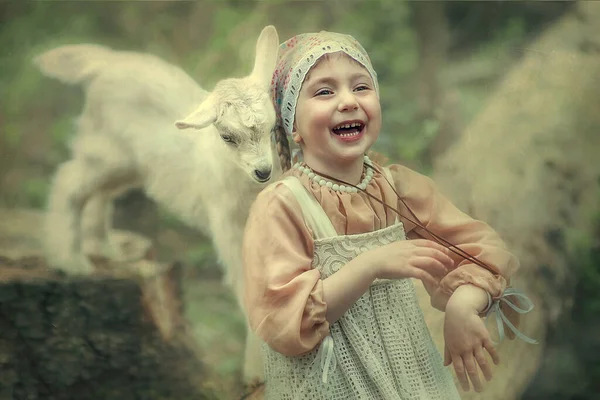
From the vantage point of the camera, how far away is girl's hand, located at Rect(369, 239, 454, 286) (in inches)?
50.1

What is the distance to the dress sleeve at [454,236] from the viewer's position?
1.39 meters

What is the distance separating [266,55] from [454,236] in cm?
60

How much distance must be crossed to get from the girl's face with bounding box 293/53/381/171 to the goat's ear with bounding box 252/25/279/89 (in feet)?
0.79

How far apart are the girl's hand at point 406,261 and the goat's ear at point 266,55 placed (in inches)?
20.1

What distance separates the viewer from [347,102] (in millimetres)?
1329

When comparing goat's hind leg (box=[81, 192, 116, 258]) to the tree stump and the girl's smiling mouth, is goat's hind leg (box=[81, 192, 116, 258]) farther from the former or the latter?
the girl's smiling mouth

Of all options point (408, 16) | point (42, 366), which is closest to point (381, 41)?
point (408, 16)

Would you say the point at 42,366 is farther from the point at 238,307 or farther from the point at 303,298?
the point at 303,298

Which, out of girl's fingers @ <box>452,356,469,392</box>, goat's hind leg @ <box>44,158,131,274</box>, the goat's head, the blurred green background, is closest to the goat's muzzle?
the goat's head

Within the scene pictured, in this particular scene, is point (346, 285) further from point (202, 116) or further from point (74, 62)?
point (74, 62)

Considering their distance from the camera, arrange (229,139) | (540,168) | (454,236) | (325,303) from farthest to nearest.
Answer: (540,168) < (229,139) < (454,236) < (325,303)

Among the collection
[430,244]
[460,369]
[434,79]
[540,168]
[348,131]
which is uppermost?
[434,79]

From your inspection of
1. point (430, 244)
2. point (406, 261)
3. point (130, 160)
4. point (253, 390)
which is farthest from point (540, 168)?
point (130, 160)

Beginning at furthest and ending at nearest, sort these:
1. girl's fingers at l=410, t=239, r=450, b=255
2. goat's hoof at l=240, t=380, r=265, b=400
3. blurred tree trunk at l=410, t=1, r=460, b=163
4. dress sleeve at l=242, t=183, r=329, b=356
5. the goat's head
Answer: blurred tree trunk at l=410, t=1, r=460, b=163, goat's hoof at l=240, t=380, r=265, b=400, the goat's head, girl's fingers at l=410, t=239, r=450, b=255, dress sleeve at l=242, t=183, r=329, b=356
